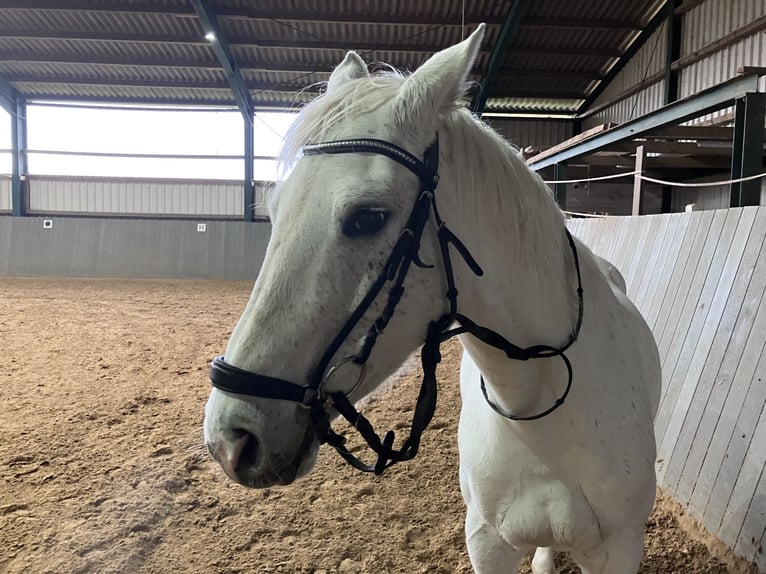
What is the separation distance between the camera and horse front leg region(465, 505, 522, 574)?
1480 mm

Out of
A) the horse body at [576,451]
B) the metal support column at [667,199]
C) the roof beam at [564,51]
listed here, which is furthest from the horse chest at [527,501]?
the roof beam at [564,51]

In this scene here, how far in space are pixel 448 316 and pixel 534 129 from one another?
47.4 feet

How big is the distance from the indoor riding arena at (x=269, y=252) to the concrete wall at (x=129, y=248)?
56mm

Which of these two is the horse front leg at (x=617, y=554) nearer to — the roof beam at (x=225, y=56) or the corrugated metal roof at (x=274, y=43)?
the corrugated metal roof at (x=274, y=43)

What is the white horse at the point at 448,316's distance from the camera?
834 mm

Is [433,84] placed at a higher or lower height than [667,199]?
lower

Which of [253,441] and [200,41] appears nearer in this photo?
[253,441]

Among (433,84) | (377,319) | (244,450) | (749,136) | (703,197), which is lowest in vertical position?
(244,450)

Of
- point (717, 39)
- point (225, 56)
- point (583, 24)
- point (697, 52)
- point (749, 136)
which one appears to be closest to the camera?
point (749, 136)

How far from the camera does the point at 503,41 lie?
10.6m

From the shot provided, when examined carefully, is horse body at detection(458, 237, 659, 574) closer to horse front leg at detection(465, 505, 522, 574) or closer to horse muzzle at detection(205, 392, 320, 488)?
horse front leg at detection(465, 505, 522, 574)

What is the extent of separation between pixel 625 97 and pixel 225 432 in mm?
13710

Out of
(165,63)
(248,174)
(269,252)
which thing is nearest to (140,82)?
(165,63)

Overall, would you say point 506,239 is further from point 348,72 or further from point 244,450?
point 244,450
